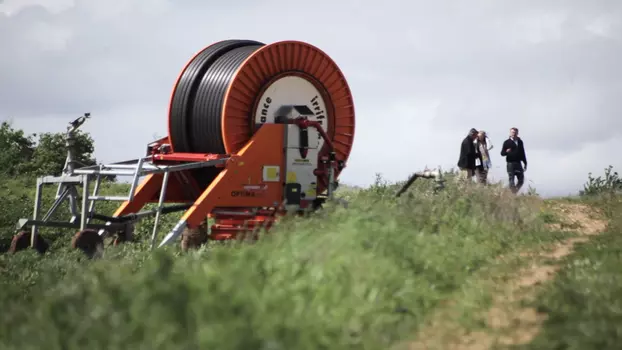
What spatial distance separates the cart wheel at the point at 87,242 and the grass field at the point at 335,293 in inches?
31.3

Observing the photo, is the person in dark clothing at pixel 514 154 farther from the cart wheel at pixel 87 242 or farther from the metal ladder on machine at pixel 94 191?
the cart wheel at pixel 87 242

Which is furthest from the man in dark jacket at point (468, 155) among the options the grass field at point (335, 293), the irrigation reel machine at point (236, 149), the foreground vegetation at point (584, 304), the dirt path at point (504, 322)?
the dirt path at point (504, 322)

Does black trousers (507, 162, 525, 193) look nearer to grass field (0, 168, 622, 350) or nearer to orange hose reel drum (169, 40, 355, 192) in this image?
orange hose reel drum (169, 40, 355, 192)

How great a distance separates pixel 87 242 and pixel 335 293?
21.4 feet

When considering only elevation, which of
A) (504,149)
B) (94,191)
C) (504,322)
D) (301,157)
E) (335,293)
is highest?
(504,149)

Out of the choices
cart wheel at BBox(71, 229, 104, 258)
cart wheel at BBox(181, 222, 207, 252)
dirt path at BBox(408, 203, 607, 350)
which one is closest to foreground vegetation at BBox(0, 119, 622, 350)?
dirt path at BBox(408, 203, 607, 350)

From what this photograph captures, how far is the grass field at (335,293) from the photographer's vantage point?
16.8 feet

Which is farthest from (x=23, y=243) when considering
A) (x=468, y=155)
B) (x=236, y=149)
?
(x=468, y=155)

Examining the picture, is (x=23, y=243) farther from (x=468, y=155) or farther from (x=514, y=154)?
(x=514, y=154)

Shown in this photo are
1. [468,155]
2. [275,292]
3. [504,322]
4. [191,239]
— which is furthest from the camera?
[468,155]

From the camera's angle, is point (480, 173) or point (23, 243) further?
point (480, 173)

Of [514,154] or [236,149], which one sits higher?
A: [514,154]

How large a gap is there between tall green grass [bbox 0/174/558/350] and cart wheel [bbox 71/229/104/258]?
4.44ft

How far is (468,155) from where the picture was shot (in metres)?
19.1
